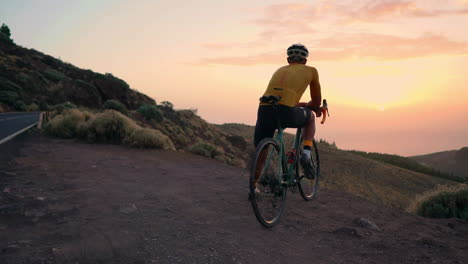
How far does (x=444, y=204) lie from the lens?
6617mm

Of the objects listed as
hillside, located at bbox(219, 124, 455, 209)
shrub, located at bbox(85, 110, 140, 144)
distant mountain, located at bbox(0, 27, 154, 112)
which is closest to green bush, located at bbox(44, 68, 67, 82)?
distant mountain, located at bbox(0, 27, 154, 112)

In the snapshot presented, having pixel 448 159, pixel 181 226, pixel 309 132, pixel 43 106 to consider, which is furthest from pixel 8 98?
pixel 448 159

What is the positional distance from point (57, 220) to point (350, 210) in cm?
422

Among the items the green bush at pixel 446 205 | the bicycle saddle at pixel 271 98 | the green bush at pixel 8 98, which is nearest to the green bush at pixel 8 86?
the green bush at pixel 8 98

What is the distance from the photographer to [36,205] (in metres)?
4.66

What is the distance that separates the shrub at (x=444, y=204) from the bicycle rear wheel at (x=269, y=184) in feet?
11.1

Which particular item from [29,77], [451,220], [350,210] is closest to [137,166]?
[350,210]

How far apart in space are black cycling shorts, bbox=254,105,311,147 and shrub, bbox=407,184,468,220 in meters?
3.42

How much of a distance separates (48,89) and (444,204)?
123 ft

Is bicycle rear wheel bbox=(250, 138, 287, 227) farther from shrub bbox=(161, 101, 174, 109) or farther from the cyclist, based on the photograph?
shrub bbox=(161, 101, 174, 109)

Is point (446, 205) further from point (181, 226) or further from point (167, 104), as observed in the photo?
point (167, 104)

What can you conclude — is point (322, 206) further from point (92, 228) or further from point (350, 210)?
point (92, 228)

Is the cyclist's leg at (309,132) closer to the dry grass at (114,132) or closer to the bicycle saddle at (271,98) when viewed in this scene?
the bicycle saddle at (271,98)

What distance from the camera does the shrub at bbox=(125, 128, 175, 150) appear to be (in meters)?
11.3
